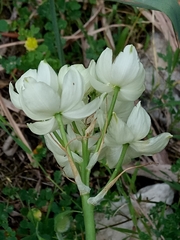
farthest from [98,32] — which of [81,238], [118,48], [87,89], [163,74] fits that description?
[87,89]

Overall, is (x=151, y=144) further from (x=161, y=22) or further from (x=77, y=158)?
(x=161, y=22)

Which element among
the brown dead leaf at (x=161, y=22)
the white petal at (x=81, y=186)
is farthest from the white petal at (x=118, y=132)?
the brown dead leaf at (x=161, y=22)

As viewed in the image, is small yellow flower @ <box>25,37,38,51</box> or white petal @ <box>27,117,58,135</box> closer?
white petal @ <box>27,117,58,135</box>

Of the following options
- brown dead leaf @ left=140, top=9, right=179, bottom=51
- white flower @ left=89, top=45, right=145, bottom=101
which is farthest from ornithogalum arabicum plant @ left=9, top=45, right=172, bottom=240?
brown dead leaf @ left=140, top=9, right=179, bottom=51

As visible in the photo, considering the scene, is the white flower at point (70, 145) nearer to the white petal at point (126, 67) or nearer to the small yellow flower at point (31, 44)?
the white petal at point (126, 67)

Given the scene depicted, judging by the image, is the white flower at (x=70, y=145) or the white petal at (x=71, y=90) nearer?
the white petal at (x=71, y=90)

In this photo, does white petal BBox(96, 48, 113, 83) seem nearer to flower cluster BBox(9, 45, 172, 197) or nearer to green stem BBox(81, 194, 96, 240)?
flower cluster BBox(9, 45, 172, 197)

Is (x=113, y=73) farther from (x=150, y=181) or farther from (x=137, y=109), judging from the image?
(x=150, y=181)
